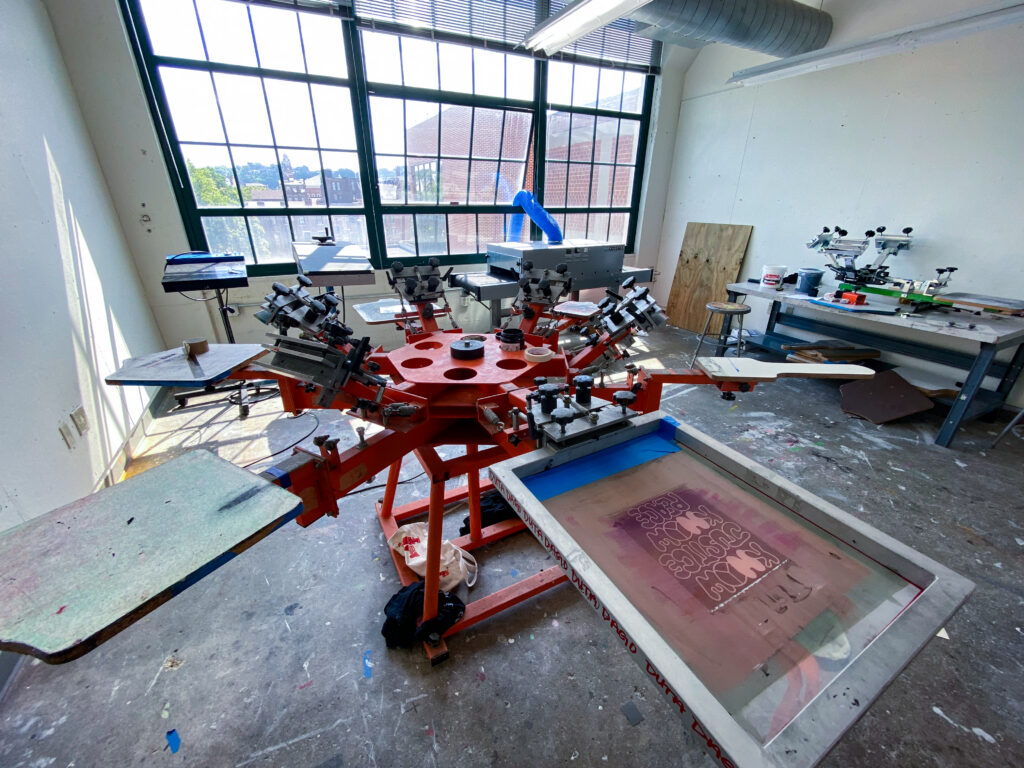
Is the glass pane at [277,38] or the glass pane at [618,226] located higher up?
the glass pane at [277,38]

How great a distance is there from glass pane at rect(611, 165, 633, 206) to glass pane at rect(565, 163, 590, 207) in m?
0.44

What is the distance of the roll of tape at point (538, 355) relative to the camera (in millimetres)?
1585

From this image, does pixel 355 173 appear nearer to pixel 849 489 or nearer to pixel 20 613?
pixel 20 613

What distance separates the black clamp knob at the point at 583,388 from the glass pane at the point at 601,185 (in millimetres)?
4917

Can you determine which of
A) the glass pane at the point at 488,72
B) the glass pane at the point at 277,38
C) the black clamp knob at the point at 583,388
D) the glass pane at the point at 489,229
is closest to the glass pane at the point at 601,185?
the glass pane at the point at 489,229

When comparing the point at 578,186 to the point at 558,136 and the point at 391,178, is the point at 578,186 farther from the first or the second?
the point at 391,178

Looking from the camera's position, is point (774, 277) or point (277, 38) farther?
point (774, 277)

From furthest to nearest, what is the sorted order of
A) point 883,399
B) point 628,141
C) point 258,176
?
point 628,141
point 258,176
point 883,399

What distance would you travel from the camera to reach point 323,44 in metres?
3.46

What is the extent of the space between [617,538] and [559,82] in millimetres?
5210

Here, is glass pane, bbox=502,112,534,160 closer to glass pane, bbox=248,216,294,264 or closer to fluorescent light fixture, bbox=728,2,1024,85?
fluorescent light fixture, bbox=728,2,1024,85

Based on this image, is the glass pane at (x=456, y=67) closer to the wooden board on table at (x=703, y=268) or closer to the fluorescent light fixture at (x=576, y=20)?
the fluorescent light fixture at (x=576, y=20)

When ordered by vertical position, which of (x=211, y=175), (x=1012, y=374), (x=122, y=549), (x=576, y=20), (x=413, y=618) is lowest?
(x=413, y=618)

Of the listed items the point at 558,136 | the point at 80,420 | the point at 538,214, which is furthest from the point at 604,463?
the point at 558,136
